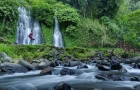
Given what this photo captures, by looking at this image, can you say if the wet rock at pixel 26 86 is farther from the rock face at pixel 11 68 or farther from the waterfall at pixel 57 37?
the waterfall at pixel 57 37

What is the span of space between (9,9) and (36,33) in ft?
13.8

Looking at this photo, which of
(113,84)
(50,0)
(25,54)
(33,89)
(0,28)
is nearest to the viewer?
(33,89)

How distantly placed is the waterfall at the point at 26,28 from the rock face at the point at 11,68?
11596 mm

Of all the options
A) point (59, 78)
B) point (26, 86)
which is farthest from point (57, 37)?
point (26, 86)

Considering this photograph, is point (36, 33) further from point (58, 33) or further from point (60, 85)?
point (60, 85)

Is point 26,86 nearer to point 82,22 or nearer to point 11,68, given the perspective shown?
point 11,68

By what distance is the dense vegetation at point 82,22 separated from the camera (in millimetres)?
25047

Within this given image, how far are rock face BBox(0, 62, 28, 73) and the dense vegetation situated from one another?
1139 cm

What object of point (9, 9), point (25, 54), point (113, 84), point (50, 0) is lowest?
point (113, 84)

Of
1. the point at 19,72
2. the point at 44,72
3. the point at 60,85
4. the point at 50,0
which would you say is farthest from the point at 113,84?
the point at 50,0

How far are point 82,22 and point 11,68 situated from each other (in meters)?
18.3

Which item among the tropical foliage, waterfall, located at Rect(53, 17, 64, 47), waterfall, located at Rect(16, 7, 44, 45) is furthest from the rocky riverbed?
the tropical foliage

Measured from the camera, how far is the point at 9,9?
79.8 feet

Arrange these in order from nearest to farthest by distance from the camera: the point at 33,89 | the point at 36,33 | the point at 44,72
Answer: the point at 33,89, the point at 44,72, the point at 36,33
